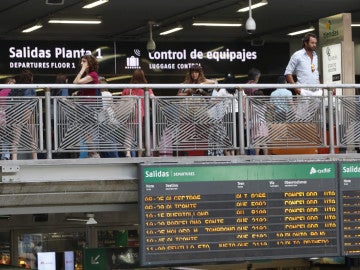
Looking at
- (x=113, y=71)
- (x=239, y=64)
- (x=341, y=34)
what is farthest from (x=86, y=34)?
(x=341, y=34)

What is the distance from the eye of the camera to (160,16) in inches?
1002

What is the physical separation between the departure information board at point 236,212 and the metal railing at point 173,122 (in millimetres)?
513

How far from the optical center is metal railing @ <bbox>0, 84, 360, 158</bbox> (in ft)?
51.3

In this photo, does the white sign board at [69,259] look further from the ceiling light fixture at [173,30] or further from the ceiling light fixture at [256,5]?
the ceiling light fixture at [256,5]

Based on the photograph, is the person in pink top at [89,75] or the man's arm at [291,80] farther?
the man's arm at [291,80]

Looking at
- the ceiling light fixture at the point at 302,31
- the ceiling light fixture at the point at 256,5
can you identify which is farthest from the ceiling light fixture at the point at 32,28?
the ceiling light fixture at the point at 302,31

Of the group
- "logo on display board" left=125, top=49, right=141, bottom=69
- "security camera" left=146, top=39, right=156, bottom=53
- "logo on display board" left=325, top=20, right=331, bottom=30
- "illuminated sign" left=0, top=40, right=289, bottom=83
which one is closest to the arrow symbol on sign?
"logo on display board" left=325, top=20, right=331, bottom=30

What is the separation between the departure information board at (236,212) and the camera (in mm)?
15953

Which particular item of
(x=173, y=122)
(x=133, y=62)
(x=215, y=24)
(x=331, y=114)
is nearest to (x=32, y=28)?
(x=133, y=62)

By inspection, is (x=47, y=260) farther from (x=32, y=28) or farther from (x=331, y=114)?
(x=331, y=114)

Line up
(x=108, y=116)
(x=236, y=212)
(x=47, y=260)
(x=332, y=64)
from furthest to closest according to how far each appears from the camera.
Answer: (x=47, y=260) < (x=332, y=64) < (x=236, y=212) < (x=108, y=116)

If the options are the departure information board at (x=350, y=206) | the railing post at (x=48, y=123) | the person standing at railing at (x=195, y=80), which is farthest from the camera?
the person standing at railing at (x=195, y=80)

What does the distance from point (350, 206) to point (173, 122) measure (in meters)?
2.89

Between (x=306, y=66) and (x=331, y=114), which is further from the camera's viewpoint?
(x=306, y=66)
